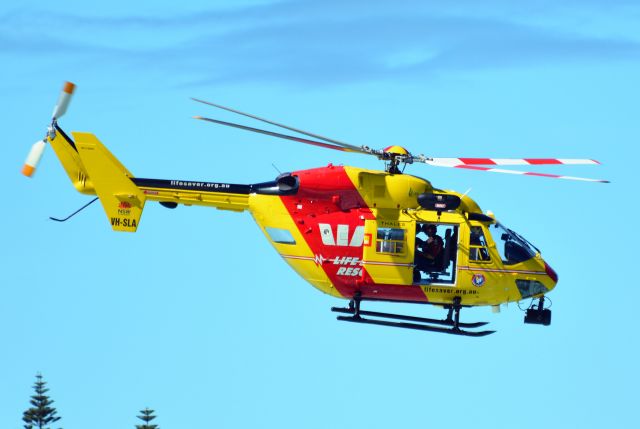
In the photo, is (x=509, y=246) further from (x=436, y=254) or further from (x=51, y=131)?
(x=51, y=131)

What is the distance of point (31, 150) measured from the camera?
925 inches

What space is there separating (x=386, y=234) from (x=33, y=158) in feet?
26.2

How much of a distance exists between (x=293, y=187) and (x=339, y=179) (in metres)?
1.01

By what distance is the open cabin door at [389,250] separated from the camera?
22.2m

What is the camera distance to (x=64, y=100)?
936 inches

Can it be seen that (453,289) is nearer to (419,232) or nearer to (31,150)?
(419,232)

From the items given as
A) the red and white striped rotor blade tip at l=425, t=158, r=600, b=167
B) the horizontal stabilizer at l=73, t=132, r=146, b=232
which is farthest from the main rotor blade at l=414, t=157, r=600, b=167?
the horizontal stabilizer at l=73, t=132, r=146, b=232

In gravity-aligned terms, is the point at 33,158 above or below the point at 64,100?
below

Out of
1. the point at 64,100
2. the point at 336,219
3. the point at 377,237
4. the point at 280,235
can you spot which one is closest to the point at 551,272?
the point at 377,237

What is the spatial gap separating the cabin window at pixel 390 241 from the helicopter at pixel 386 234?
0.07 ft

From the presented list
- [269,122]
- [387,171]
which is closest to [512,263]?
[387,171]

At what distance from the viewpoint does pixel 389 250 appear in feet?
72.8

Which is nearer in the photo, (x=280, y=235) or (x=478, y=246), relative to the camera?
(x=478, y=246)

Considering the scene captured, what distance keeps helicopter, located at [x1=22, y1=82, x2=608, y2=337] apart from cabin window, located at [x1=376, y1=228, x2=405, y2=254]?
21 millimetres
